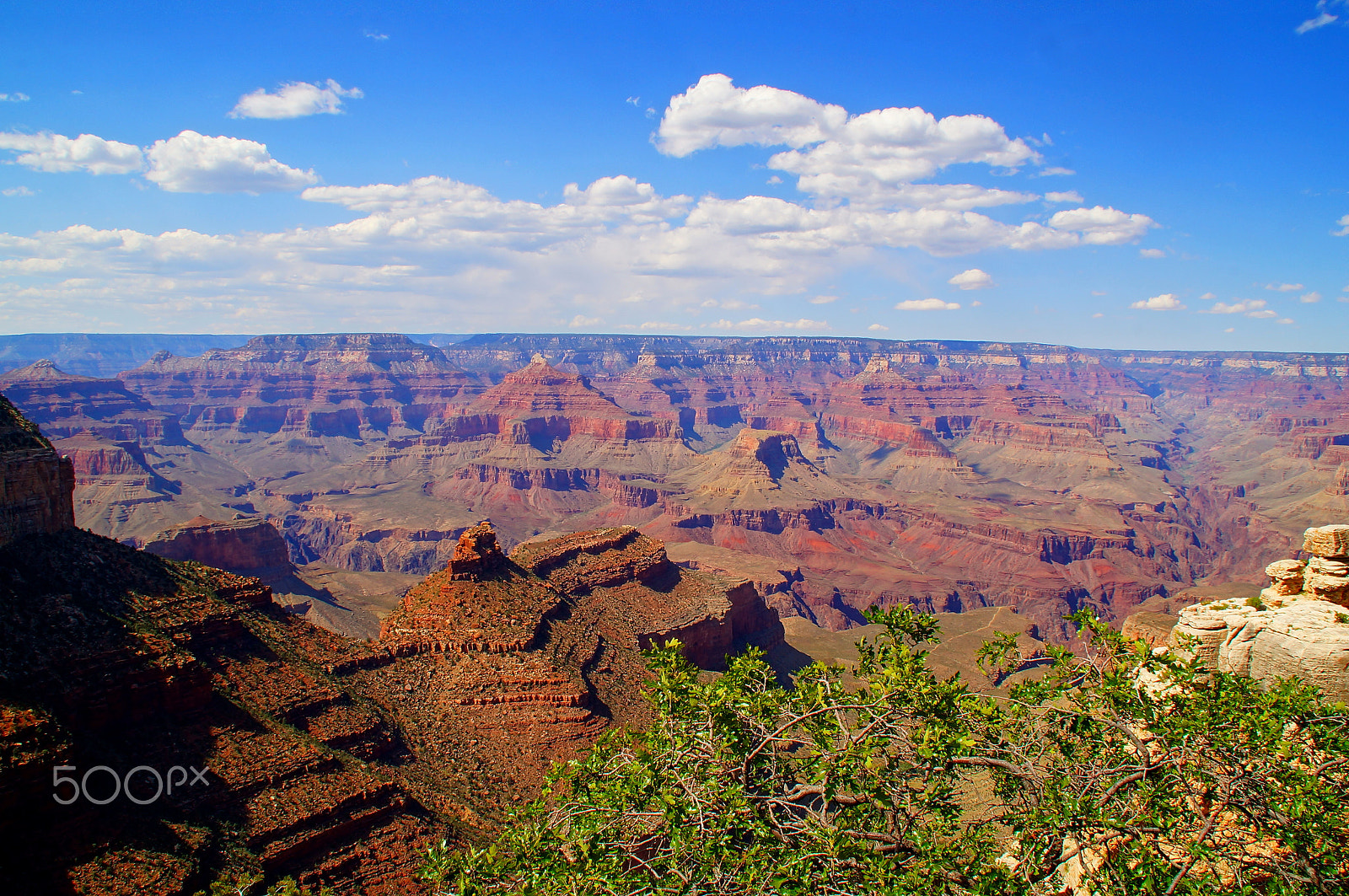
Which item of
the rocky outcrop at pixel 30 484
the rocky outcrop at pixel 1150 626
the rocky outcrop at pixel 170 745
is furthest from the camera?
the rocky outcrop at pixel 1150 626

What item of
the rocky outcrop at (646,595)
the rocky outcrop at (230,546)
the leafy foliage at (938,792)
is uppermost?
the leafy foliage at (938,792)

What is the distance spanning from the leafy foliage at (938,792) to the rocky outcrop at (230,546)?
313 ft

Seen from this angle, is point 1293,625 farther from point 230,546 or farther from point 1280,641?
point 230,546

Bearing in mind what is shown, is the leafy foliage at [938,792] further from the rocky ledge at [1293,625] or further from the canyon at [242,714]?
the canyon at [242,714]

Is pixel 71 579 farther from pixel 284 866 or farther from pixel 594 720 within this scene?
pixel 594 720

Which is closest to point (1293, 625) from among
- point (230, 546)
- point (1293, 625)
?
point (1293, 625)

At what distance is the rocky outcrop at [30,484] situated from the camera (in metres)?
28.3

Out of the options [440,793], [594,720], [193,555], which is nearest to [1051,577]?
[594,720]

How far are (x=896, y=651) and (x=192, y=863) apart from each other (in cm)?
2221

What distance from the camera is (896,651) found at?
13305mm

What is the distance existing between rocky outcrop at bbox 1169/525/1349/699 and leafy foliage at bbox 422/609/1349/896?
14.4 feet

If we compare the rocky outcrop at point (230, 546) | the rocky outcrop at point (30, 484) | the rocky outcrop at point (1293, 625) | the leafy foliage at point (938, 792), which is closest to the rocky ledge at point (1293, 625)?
the rocky outcrop at point (1293, 625)

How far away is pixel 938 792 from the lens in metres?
11.4

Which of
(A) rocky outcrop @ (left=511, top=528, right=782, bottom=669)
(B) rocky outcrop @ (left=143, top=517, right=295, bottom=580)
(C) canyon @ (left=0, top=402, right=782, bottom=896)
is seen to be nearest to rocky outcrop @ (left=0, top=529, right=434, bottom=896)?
(C) canyon @ (left=0, top=402, right=782, bottom=896)
